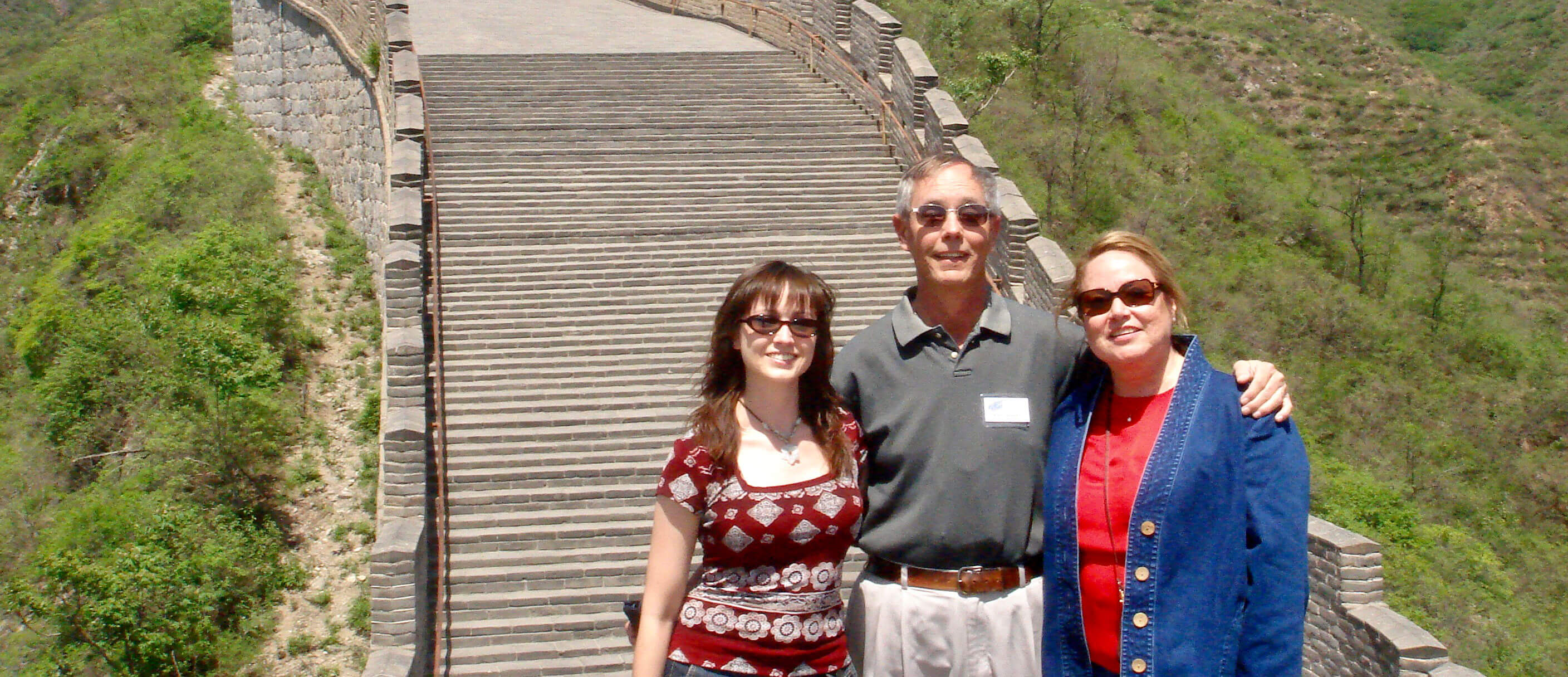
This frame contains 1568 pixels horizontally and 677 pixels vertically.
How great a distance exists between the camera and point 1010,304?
326 centimetres

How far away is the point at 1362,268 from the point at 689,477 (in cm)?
1406

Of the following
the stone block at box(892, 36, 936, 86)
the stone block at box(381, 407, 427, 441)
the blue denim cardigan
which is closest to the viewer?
the blue denim cardigan

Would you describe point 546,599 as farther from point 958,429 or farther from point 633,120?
point 633,120

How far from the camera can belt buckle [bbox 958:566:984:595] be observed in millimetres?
3066

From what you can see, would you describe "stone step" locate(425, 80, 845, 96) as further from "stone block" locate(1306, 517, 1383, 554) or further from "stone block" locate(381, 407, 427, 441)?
"stone block" locate(1306, 517, 1383, 554)

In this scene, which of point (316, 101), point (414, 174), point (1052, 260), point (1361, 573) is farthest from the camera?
point (316, 101)

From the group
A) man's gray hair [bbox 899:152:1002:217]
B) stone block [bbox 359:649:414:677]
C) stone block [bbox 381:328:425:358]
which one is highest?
man's gray hair [bbox 899:152:1002:217]

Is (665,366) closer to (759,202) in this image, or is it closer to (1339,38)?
(759,202)

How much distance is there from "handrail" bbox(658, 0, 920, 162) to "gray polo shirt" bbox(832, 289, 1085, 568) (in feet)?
31.1

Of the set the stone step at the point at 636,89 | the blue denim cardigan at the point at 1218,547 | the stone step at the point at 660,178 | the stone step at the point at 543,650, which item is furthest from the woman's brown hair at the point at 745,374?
the stone step at the point at 636,89

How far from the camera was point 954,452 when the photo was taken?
302 centimetres

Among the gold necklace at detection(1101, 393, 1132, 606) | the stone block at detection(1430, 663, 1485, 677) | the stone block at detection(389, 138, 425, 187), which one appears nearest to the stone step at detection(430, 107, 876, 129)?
the stone block at detection(389, 138, 425, 187)

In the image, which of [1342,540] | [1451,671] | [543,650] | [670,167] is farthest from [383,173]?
[1451,671]

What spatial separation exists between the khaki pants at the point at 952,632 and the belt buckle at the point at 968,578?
0.02m
